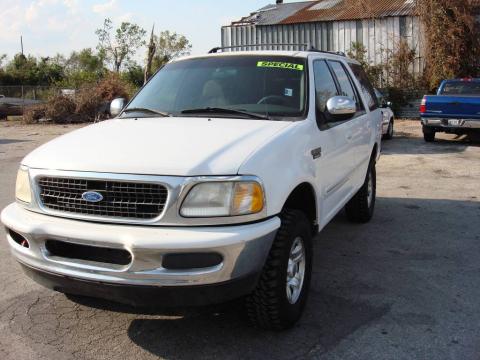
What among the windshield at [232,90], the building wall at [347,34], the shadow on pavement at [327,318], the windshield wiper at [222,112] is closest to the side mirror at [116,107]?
the windshield at [232,90]

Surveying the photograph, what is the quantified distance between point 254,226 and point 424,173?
24.0ft

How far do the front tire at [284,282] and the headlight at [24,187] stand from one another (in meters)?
1.51

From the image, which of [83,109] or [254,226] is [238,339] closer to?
[254,226]

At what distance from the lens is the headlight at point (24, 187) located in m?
3.38

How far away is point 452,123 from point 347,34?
11519 millimetres

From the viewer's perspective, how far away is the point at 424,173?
31.5 feet

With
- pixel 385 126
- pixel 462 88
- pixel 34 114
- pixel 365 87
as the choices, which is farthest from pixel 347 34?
pixel 365 87

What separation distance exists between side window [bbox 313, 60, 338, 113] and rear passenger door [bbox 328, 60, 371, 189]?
8.5 inches

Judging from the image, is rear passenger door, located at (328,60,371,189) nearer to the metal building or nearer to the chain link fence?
the metal building

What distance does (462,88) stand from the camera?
14008 mm

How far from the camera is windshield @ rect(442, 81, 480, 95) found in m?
13.8

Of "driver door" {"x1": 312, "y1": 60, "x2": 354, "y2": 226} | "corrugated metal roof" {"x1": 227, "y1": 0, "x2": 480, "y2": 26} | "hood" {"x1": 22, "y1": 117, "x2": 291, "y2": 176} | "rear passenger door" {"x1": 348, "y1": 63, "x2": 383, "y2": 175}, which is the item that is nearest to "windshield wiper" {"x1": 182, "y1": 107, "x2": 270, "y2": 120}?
"hood" {"x1": 22, "y1": 117, "x2": 291, "y2": 176}

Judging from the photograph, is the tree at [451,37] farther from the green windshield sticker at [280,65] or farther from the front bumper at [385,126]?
the green windshield sticker at [280,65]

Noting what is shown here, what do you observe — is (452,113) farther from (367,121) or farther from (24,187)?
(24,187)
